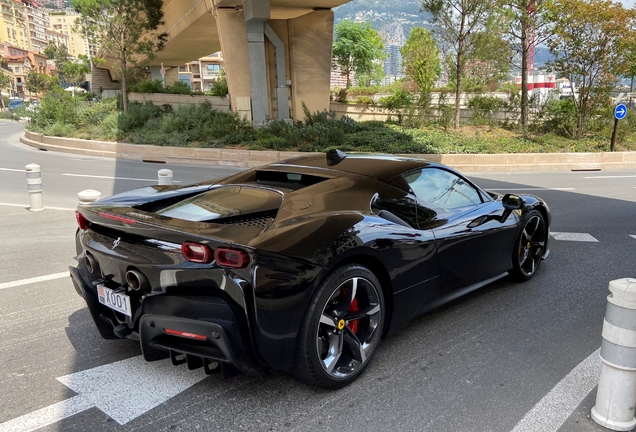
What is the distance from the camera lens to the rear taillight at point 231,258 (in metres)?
2.59

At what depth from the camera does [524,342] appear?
12.1 ft

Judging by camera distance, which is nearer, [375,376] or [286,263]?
[286,263]

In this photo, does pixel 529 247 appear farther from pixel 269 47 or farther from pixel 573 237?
pixel 269 47

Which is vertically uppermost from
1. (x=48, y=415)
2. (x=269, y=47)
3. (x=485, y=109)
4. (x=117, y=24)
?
(x=117, y=24)

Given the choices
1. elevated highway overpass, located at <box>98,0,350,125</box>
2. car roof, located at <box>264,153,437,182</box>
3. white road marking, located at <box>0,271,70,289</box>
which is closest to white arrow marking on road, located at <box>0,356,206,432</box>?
car roof, located at <box>264,153,437,182</box>

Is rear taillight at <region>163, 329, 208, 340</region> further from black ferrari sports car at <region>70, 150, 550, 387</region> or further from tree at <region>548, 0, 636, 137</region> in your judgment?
tree at <region>548, 0, 636, 137</region>

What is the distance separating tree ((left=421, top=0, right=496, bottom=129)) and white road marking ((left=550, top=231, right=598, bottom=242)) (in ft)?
49.9

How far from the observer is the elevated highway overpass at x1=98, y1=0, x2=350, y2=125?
2116cm

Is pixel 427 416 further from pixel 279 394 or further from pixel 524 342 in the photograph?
pixel 524 342

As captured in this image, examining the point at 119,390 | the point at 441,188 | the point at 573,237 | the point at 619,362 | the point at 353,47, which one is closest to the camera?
the point at 619,362

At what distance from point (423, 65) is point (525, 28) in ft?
33.0

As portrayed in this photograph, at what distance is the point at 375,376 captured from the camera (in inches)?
126

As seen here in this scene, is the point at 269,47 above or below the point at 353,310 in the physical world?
above

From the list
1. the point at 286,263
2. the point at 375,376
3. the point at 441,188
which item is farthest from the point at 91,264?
the point at 441,188
